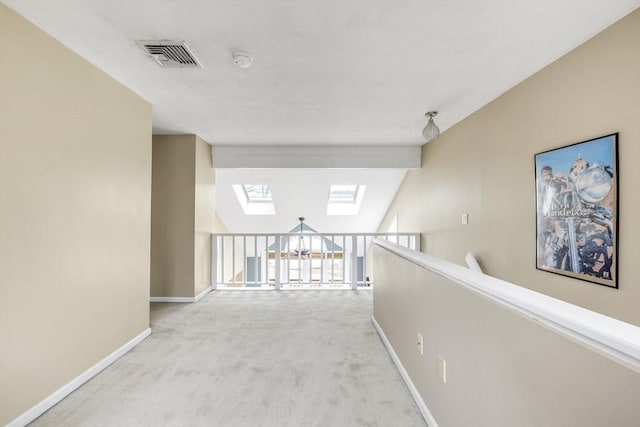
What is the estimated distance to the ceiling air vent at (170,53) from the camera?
1935 millimetres

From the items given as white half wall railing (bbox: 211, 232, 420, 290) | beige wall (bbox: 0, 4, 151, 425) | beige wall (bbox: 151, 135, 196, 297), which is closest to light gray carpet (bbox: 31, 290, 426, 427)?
beige wall (bbox: 0, 4, 151, 425)

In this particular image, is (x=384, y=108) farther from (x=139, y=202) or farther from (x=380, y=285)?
(x=139, y=202)

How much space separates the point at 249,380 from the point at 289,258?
392 cm

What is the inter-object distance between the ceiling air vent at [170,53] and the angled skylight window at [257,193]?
4.52m

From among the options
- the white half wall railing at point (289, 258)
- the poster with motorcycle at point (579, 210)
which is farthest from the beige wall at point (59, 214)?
the poster with motorcycle at point (579, 210)

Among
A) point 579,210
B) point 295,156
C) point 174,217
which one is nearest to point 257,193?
point 295,156

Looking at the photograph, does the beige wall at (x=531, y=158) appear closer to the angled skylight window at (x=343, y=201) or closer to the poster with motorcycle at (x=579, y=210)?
the poster with motorcycle at (x=579, y=210)

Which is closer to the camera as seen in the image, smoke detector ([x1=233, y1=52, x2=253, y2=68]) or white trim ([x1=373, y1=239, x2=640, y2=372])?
white trim ([x1=373, y1=239, x2=640, y2=372])

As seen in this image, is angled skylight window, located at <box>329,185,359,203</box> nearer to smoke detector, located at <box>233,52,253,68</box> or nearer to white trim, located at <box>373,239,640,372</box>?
smoke detector, located at <box>233,52,253,68</box>

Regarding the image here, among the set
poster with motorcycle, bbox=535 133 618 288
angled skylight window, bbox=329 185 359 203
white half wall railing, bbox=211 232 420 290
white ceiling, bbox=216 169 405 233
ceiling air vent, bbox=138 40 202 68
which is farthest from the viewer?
angled skylight window, bbox=329 185 359 203

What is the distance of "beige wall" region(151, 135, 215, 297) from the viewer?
4078 millimetres

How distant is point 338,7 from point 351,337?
8.41ft

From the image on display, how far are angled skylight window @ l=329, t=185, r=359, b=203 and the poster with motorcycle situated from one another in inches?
182

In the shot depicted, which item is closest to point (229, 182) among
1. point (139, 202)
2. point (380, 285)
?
point (139, 202)
